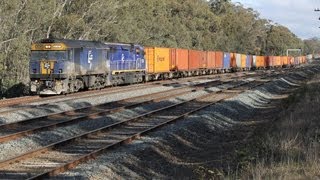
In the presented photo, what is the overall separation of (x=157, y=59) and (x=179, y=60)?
6.39 m

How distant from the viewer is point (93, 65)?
3188 centimetres

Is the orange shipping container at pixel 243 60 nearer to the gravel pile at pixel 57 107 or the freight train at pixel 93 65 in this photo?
the freight train at pixel 93 65

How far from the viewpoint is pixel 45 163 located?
1168 centimetres

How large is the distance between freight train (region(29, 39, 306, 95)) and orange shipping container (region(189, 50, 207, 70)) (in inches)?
53.6

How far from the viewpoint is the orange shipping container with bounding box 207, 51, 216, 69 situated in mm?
62312

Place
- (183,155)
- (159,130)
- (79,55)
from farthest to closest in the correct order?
(79,55)
(159,130)
(183,155)

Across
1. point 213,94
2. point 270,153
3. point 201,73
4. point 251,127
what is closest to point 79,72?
point 213,94

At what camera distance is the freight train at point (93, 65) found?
28.7m

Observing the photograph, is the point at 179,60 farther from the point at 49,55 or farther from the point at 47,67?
the point at 47,67

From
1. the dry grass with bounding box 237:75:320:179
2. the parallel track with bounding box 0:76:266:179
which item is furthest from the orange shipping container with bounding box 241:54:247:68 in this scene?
the dry grass with bounding box 237:75:320:179

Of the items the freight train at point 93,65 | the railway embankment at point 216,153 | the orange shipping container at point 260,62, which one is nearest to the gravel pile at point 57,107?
the freight train at point 93,65

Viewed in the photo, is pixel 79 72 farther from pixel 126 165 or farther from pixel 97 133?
pixel 126 165

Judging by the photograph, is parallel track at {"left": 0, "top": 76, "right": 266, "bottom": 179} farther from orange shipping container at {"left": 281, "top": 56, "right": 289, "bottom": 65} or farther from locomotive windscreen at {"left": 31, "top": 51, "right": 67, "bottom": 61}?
orange shipping container at {"left": 281, "top": 56, "right": 289, "bottom": 65}

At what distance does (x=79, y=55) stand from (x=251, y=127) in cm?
1389
